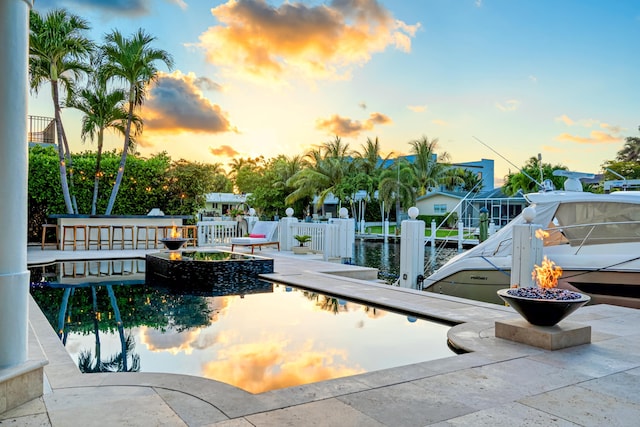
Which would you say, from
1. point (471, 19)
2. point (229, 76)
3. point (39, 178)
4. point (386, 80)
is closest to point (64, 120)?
point (39, 178)

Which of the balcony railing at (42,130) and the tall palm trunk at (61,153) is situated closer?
the tall palm trunk at (61,153)

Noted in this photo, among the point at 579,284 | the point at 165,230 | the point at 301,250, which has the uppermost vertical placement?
the point at 165,230

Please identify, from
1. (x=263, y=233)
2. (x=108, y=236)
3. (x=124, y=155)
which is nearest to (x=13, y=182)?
(x=108, y=236)

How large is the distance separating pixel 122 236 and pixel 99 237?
65 cm

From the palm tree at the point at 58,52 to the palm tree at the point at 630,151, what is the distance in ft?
153

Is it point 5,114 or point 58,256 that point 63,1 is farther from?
point 5,114

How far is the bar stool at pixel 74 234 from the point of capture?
571 inches

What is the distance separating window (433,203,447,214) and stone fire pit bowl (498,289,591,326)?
32.4 m

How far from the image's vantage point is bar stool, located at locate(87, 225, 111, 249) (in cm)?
1495

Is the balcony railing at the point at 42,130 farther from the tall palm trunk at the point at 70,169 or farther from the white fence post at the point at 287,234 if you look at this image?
the white fence post at the point at 287,234

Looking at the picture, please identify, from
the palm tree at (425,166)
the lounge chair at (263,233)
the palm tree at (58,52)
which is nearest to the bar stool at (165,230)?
the lounge chair at (263,233)

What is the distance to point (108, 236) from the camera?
15312mm

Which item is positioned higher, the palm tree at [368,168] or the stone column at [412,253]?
the palm tree at [368,168]

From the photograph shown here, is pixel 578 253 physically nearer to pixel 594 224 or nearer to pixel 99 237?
pixel 594 224
